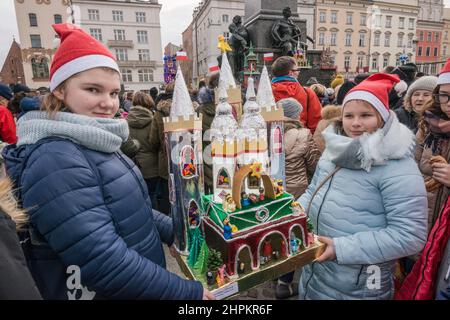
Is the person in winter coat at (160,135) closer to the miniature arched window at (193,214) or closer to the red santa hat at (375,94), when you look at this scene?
the miniature arched window at (193,214)

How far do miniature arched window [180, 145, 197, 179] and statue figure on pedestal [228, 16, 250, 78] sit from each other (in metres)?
9.55

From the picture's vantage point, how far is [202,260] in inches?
59.6

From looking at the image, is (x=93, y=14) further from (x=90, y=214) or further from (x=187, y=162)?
(x=90, y=214)

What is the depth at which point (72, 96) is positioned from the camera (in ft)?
3.85

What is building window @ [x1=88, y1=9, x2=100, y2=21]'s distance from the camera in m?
35.7

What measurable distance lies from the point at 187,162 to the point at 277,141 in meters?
0.75

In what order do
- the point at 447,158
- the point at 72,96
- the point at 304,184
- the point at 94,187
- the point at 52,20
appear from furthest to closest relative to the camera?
1. the point at 52,20
2. the point at 304,184
3. the point at 447,158
4. the point at 72,96
5. the point at 94,187

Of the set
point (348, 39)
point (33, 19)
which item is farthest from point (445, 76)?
point (348, 39)

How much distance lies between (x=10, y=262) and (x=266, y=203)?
110 cm

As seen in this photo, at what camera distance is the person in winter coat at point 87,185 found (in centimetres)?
98

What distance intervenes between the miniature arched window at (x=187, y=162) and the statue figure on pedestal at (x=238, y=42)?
9.55 m

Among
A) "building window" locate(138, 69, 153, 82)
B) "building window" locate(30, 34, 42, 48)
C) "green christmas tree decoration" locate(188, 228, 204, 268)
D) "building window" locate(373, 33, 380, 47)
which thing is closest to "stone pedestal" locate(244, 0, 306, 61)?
"green christmas tree decoration" locate(188, 228, 204, 268)

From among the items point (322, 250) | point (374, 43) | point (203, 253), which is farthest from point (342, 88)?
point (374, 43)

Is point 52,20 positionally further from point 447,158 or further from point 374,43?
point 374,43
